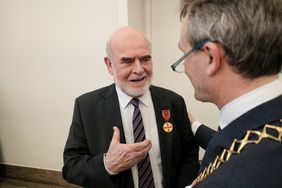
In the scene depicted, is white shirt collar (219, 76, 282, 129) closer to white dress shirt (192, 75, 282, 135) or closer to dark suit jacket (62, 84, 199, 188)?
white dress shirt (192, 75, 282, 135)

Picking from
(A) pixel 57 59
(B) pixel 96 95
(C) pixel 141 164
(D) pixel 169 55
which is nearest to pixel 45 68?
(A) pixel 57 59

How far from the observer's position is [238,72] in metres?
0.76

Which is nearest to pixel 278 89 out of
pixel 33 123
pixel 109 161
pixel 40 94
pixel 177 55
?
pixel 109 161

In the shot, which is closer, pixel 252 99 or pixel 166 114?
pixel 252 99

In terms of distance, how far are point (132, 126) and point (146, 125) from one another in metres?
0.08

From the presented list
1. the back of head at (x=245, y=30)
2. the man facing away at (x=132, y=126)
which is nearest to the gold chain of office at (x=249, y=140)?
the back of head at (x=245, y=30)

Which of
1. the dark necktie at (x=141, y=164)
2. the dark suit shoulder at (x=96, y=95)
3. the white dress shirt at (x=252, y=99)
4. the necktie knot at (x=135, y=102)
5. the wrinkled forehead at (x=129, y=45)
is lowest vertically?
the dark necktie at (x=141, y=164)

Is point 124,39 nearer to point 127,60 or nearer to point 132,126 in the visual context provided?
point 127,60

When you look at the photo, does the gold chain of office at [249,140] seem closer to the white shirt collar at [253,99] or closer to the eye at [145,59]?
the white shirt collar at [253,99]

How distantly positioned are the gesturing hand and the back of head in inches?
24.6

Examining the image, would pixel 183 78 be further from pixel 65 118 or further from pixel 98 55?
pixel 65 118

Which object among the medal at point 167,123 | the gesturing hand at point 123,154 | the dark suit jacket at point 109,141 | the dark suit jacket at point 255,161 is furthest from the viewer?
the medal at point 167,123

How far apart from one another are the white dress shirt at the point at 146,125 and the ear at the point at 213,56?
71 cm

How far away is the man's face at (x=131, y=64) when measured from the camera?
4.59 ft
